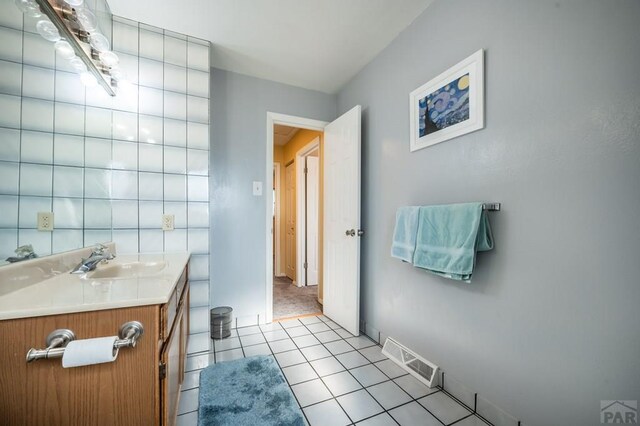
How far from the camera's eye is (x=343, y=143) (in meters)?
2.41

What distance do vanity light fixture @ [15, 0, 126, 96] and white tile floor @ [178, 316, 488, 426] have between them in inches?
72.8

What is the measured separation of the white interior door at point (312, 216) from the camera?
3775 mm

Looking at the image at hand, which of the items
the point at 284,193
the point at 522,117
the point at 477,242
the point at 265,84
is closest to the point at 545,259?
the point at 477,242

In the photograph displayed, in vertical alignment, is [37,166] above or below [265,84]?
below

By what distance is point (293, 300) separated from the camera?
127 inches

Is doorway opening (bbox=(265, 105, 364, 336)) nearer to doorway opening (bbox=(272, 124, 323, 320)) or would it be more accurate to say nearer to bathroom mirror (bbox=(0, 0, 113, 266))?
doorway opening (bbox=(272, 124, 323, 320))

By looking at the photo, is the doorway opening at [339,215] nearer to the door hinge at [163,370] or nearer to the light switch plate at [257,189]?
the light switch plate at [257,189]

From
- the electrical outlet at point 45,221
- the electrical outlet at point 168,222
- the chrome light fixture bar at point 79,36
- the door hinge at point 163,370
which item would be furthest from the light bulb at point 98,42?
the door hinge at point 163,370

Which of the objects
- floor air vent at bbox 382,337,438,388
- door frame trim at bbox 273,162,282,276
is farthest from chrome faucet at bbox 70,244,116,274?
door frame trim at bbox 273,162,282,276

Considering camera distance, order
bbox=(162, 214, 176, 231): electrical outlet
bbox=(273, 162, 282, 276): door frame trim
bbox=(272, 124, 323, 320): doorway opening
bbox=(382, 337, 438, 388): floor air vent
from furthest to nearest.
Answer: bbox=(273, 162, 282, 276): door frame trim, bbox=(272, 124, 323, 320): doorway opening, bbox=(162, 214, 176, 231): electrical outlet, bbox=(382, 337, 438, 388): floor air vent

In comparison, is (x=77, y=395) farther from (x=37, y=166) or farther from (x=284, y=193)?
(x=284, y=193)

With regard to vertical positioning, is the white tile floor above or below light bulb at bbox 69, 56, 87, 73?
below

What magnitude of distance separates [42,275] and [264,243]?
160 cm

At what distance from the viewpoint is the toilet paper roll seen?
0.68 meters
